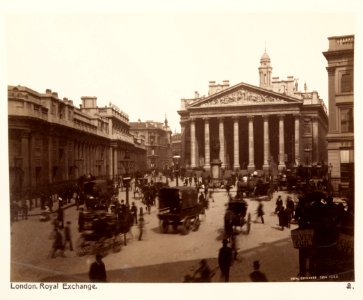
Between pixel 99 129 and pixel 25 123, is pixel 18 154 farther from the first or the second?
pixel 99 129

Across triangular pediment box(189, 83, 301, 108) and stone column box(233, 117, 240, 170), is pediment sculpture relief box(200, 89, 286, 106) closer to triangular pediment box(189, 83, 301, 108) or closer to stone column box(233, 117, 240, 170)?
triangular pediment box(189, 83, 301, 108)

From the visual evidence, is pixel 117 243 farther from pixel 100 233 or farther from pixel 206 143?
pixel 206 143

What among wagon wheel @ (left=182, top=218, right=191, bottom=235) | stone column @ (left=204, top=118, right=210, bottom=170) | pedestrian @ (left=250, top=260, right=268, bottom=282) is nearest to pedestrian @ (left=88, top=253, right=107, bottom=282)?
pedestrian @ (left=250, top=260, right=268, bottom=282)

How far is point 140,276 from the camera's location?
7.76 m

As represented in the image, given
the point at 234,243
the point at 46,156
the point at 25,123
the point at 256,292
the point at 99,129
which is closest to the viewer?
the point at 256,292

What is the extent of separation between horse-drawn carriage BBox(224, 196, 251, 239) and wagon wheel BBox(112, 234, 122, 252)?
256cm

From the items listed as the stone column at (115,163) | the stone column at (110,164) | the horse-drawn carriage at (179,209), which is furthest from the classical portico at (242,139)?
the horse-drawn carriage at (179,209)

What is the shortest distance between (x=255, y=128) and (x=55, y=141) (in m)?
35.5

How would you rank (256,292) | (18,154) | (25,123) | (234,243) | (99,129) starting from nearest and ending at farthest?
(256,292), (18,154), (25,123), (234,243), (99,129)

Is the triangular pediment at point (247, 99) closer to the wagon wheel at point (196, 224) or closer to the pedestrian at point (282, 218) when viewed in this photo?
the wagon wheel at point (196, 224)

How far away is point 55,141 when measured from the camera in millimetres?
10742

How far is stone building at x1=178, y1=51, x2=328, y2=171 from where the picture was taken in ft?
111

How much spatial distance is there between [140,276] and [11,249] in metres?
2.56
